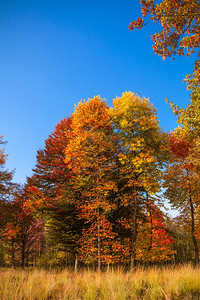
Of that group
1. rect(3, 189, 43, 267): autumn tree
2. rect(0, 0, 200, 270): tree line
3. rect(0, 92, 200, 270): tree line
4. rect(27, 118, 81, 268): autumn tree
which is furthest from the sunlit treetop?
rect(3, 189, 43, 267): autumn tree

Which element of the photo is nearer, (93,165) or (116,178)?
(93,165)

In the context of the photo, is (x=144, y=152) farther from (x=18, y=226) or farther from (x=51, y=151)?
(x=18, y=226)

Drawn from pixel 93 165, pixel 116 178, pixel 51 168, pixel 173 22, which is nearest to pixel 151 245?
pixel 116 178

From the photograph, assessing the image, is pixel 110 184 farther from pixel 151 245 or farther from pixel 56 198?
pixel 151 245

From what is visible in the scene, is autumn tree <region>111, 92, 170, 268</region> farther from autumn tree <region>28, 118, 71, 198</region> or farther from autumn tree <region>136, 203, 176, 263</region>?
autumn tree <region>28, 118, 71, 198</region>

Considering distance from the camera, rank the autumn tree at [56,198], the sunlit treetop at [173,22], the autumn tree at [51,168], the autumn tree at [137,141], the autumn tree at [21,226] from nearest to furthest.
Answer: the sunlit treetop at [173,22] → the autumn tree at [137,141] → the autumn tree at [56,198] → the autumn tree at [51,168] → the autumn tree at [21,226]

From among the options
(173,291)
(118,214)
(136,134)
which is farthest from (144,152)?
(173,291)

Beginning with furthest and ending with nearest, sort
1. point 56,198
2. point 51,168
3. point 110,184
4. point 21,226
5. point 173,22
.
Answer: point 21,226 → point 51,168 → point 56,198 → point 110,184 → point 173,22

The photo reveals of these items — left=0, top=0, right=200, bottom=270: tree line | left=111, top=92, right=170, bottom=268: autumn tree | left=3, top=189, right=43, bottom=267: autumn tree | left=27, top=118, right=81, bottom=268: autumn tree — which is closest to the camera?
left=0, top=0, right=200, bottom=270: tree line

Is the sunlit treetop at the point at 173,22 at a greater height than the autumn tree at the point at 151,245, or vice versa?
the sunlit treetop at the point at 173,22

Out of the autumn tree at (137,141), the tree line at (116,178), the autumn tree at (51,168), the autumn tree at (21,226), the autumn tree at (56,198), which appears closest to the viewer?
the tree line at (116,178)

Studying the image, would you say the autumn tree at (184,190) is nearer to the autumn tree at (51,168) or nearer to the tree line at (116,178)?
the tree line at (116,178)

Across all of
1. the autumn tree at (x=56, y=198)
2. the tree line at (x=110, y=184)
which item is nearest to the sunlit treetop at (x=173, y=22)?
the tree line at (x=110, y=184)

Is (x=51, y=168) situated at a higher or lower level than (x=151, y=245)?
higher
